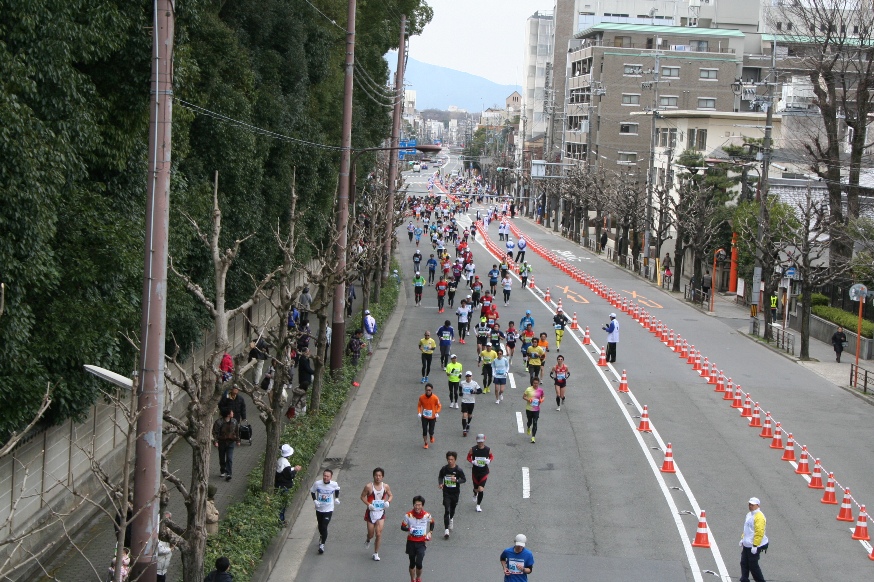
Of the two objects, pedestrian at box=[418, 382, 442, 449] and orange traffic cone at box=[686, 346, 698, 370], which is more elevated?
pedestrian at box=[418, 382, 442, 449]

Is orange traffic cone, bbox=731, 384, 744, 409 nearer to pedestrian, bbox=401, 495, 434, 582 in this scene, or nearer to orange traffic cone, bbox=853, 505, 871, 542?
orange traffic cone, bbox=853, 505, 871, 542

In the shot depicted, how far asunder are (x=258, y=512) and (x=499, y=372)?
10136mm

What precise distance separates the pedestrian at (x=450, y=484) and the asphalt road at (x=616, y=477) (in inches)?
12.9

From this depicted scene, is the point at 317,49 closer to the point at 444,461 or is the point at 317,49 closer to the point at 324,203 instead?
the point at 324,203

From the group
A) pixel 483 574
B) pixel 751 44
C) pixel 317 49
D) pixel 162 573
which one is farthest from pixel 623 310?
pixel 751 44

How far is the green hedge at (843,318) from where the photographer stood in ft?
125

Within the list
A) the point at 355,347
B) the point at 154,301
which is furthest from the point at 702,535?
the point at 355,347

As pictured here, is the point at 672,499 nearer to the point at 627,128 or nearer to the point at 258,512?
the point at 258,512

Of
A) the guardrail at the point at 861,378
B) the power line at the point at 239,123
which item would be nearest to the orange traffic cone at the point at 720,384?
the guardrail at the point at 861,378

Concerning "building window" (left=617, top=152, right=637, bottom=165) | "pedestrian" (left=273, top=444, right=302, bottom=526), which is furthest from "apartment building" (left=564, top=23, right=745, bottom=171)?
"pedestrian" (left=273, top=444, right=302, bottom=526)

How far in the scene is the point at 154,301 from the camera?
10805mm

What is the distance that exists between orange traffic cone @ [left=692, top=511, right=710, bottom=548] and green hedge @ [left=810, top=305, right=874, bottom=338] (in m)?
23.4

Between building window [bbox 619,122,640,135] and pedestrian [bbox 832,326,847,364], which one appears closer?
pedestrian [bbox 832,326,847,364]

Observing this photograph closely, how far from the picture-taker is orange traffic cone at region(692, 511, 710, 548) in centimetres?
1662
